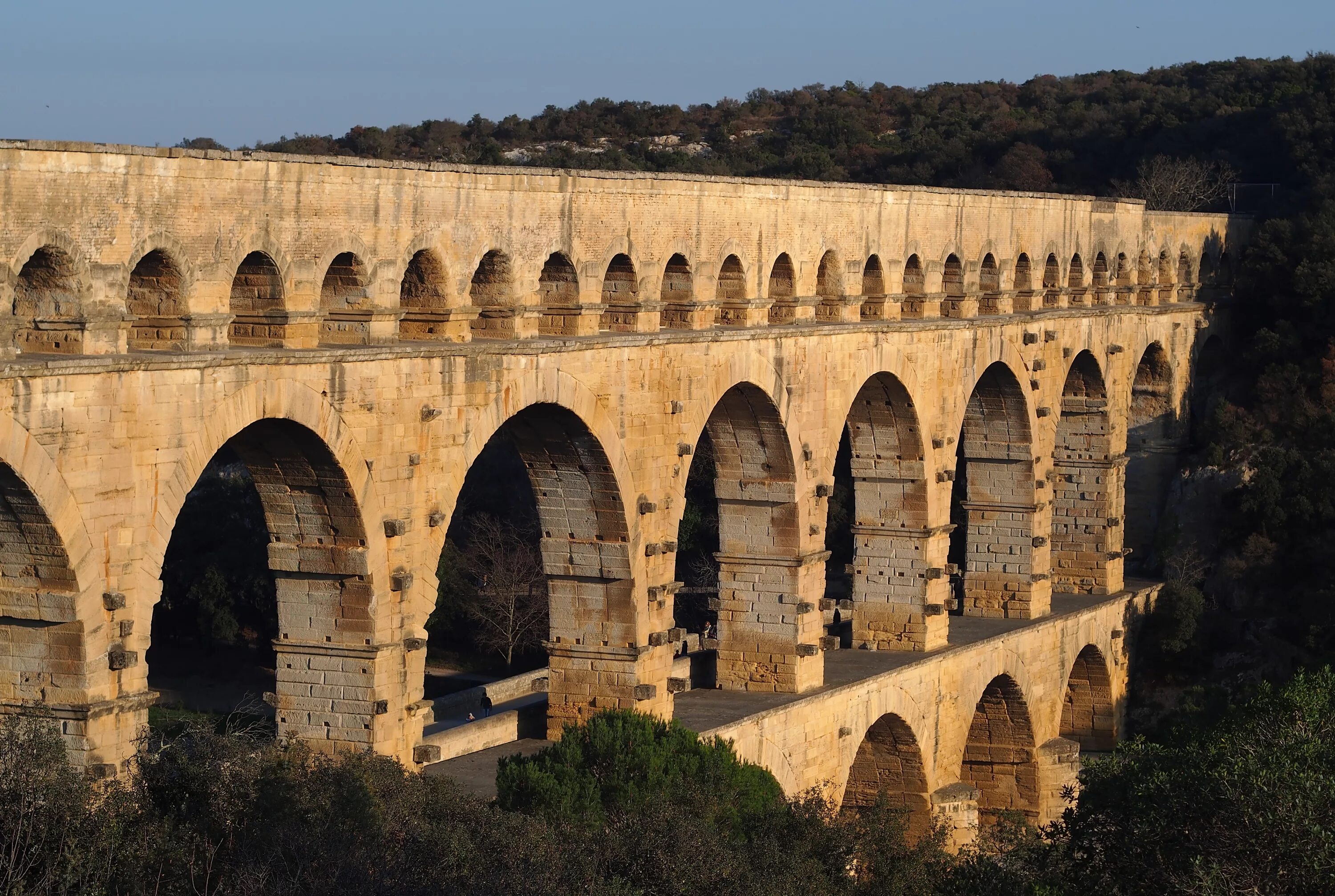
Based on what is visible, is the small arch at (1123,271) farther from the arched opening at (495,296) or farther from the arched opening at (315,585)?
the arched opening at (315,585)

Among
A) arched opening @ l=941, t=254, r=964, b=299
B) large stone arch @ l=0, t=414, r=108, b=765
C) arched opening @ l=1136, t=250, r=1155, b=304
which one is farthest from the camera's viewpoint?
arched opening @ l=1136, t=250, r=1155, b=304

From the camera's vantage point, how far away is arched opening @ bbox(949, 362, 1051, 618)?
108 feet

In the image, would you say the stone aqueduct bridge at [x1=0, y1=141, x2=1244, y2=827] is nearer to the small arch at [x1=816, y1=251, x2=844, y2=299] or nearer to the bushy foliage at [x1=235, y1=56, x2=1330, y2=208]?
the small arch at [x1=816, y1=251, x2=844, y2=299]

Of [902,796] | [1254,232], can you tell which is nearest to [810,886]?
[902,796]

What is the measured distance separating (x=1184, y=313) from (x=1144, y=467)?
3140 millimetres

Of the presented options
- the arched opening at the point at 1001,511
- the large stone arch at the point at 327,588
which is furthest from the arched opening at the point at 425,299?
the arched opening at the point at 1001,511

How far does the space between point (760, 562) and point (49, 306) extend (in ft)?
40.7

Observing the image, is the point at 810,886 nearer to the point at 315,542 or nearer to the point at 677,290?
the point at 315,542

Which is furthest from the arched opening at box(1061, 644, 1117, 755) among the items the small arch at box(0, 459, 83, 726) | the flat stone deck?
the small arch at box(0, 459, 83, 726)

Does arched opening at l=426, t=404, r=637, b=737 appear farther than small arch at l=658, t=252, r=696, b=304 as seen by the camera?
No

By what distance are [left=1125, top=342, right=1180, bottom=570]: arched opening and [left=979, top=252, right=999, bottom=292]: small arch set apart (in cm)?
971

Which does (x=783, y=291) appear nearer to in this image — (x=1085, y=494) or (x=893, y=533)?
(x=893, y=533)

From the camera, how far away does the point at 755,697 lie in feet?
85.3

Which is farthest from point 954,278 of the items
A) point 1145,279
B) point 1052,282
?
point 1145,279
